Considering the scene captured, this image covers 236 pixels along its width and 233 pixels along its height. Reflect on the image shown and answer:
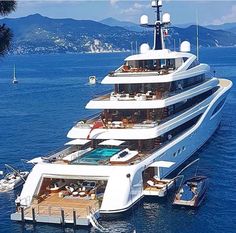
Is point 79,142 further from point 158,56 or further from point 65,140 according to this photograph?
point 65,140

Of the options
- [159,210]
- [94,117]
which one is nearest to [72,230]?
[159,210]

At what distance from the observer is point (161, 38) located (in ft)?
165

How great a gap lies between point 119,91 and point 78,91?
56.6 m

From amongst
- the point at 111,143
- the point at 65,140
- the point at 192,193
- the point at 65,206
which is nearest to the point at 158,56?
the point at 111,143

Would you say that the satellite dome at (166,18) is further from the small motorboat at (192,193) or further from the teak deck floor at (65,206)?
the teak deck floor at (65,206)

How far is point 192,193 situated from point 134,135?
239 inches

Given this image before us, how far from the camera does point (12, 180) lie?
38062mm

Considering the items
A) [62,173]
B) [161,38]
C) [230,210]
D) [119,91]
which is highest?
[161,38]

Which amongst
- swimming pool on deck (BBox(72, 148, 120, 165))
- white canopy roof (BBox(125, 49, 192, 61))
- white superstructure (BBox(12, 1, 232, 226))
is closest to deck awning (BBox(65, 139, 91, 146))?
white superstructure (BBox(12, 1, 232, 226))

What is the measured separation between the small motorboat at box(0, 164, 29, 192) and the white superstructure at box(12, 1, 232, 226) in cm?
411

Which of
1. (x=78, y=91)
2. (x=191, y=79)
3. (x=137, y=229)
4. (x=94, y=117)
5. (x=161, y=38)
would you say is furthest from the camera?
(x=78, y=91)

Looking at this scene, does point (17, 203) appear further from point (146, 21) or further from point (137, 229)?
point (146, 21)

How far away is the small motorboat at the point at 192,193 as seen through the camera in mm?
31859

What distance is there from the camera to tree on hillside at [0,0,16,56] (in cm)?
1331
